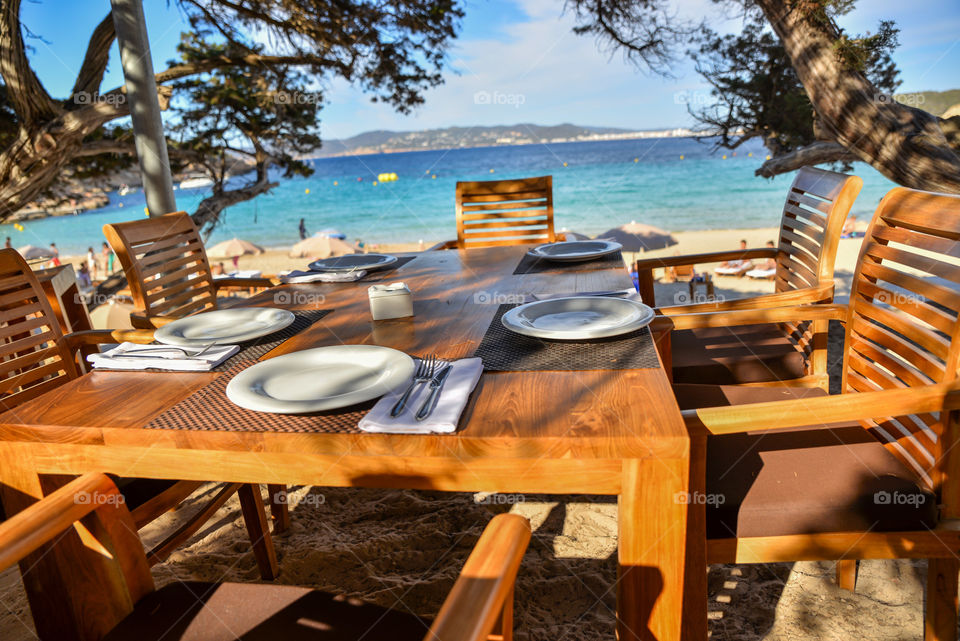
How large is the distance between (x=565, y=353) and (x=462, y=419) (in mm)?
315

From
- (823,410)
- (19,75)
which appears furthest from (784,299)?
(19,75)

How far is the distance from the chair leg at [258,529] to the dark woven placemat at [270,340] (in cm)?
45

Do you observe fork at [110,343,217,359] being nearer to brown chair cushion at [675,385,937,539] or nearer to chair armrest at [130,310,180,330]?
chair armrest at [130,310,180,330]

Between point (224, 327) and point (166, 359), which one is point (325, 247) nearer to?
point (224, 327)

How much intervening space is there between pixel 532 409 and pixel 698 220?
1822cm

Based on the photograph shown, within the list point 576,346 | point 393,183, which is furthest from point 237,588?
point 393,183

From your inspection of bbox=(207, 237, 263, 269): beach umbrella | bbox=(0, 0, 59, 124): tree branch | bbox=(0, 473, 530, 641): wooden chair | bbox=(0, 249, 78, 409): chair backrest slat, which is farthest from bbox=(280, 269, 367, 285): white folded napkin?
bbox=(207, 237, 263, 269): beach umbrella

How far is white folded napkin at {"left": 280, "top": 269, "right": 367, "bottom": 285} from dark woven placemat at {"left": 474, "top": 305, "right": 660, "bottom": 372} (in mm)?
826

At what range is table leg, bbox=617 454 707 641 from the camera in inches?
27.3

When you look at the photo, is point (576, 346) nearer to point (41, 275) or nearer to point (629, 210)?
point (41, 275)

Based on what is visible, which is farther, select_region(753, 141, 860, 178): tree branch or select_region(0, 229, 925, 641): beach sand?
select_region(753, 141, 860, 178): tree branch

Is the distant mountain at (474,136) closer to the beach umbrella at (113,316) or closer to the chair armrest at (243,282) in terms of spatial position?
the beach umbrella at (113,316)

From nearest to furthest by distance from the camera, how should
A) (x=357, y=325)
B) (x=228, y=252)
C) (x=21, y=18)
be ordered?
1. (x=357, y=325)
2. (x=21, y=18)
3. (x=228, y=252)

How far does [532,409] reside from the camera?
789mm
